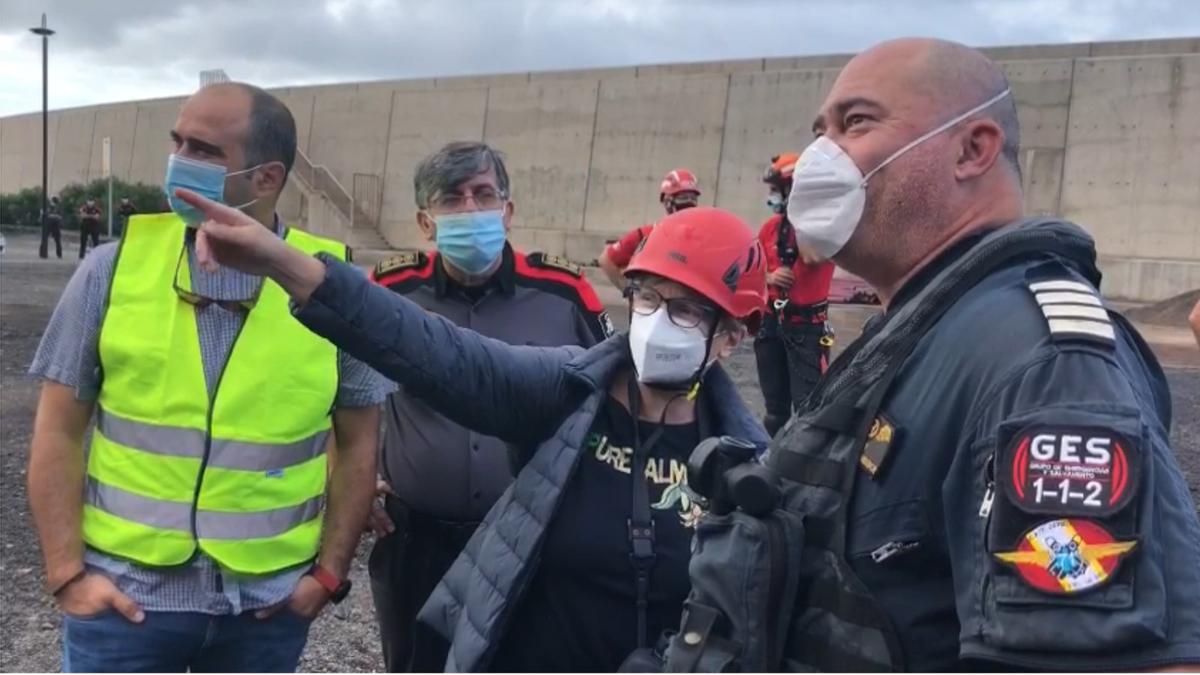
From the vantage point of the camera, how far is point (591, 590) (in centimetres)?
234

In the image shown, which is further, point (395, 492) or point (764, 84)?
point (764, 84)

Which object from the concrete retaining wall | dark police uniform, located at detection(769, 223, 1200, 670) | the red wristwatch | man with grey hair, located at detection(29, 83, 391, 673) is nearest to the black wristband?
man with grey hair, located at detection(29, 83, 391, 673)

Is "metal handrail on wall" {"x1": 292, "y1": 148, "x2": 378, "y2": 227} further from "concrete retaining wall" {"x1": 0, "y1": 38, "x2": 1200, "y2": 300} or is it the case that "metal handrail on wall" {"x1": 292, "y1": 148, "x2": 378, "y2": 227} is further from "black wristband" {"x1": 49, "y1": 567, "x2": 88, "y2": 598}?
A: "black wristband" {"x1": 49, "y1": 567, "x2": 88, "y2": 598}

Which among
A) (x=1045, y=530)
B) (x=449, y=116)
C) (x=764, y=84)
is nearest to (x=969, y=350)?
(x=1045, y=530)

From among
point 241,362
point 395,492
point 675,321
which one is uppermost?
point 675,321

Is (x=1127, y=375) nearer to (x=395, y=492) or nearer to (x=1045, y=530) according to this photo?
(x=1045, y=530)

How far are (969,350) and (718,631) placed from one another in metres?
0.51

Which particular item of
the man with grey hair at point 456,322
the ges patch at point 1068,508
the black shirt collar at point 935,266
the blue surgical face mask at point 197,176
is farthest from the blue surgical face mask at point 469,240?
the ges patch at point 1068,508

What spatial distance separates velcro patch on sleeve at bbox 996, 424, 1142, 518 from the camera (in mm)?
1138

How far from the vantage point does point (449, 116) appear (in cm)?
3178

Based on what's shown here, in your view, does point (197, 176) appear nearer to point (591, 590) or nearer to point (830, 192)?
point (591, 590)

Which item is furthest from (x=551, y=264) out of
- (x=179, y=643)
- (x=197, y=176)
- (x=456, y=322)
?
(x=179, y=643)

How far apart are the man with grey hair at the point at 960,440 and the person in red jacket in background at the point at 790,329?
5.39 meters

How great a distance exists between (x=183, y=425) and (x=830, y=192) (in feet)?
5.20
